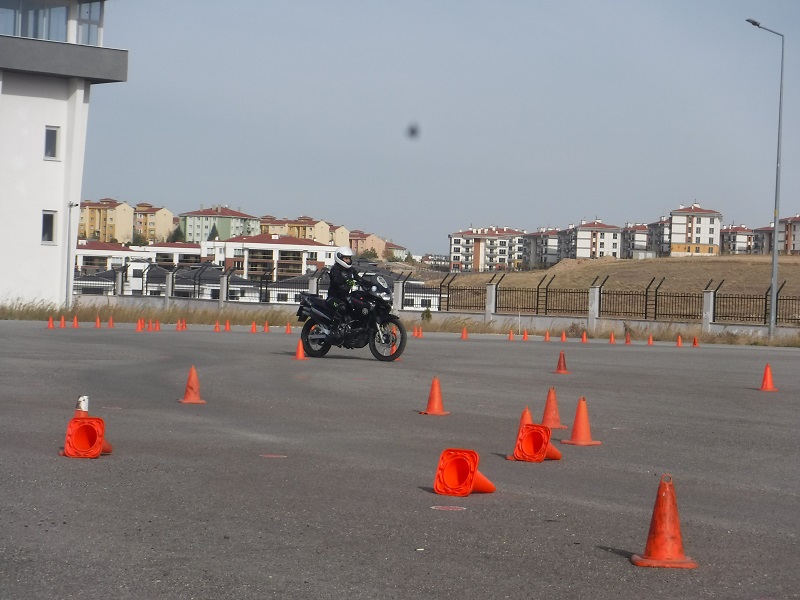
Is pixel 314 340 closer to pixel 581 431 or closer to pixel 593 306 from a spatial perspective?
pixel 581 431

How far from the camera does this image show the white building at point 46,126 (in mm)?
41312

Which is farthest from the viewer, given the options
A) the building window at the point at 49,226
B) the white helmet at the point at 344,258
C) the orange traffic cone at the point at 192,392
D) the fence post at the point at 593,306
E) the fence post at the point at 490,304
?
the fence post at the point at 490,304

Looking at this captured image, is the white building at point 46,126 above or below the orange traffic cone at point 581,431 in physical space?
above

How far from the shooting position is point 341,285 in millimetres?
20375

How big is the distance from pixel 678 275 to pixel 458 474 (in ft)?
285

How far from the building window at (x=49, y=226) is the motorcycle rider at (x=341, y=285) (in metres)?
25.2

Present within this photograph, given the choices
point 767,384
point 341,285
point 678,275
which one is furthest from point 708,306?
point 678,275

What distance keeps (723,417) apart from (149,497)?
812 cm

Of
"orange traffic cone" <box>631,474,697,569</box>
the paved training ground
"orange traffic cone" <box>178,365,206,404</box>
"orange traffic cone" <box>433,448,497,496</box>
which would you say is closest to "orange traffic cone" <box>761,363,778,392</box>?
the paved training ground

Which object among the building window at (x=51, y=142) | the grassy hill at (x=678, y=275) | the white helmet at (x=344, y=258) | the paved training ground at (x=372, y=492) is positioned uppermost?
the building window at (x=51, y=142)

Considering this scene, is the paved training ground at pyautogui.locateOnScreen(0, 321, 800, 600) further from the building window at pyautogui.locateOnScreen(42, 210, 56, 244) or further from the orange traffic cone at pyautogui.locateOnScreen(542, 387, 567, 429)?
the building window at pyautogui.locateOnScreen(42, 210, 56, 244)

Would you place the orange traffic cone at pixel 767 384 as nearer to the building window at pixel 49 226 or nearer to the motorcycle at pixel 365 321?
the motorcycle at pixel 365 321

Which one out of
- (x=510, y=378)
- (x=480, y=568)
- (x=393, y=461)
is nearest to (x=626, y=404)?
(x=510, y=378)

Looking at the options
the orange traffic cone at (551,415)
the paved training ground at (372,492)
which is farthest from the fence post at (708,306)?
the orange traffic cone at (551,415)
